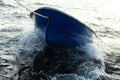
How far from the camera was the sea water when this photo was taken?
7.20m

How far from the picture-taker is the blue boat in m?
7.90

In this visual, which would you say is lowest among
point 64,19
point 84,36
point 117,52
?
point 117,52

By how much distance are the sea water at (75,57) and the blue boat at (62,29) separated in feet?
1.44

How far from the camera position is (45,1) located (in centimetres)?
1745

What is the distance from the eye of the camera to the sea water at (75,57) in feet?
23.6

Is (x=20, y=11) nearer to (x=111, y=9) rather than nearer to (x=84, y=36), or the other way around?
(x=111, y=9)

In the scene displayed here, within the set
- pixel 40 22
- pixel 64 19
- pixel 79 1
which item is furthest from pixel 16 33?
pixel 79 1

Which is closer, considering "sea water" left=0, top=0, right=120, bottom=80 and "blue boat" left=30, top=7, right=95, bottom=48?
"sea water" left=0, top=0, right=120, bottom=80

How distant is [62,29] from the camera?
8.04 metres

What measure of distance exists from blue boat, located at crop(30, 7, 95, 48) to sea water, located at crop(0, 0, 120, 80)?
→ 44cm

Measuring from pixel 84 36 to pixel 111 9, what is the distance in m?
7.83

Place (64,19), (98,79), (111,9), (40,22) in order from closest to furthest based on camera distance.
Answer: (98,79) < (64,19) < (40,22) < (111,9)

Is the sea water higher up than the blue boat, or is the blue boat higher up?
the blue boat

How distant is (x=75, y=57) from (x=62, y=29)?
0.90m
